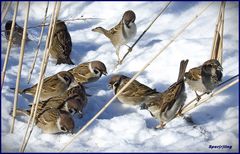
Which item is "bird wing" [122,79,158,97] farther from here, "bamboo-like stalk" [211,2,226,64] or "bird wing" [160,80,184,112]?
"bamboo-like stalk" [211,2,226,64]

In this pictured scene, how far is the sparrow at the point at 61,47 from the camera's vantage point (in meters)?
6.74

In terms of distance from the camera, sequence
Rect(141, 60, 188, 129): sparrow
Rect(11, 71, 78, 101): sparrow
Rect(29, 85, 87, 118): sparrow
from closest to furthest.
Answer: Rect(141, 60, 188, 129): sparrow, Rect(29, 85, 87, 118): sparrow, Rect(11, 71, 78, 101): sparrow

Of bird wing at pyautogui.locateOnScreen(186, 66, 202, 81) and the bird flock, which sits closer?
the bird flock

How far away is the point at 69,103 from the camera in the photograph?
533 cm

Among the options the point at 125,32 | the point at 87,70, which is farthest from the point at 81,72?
the point at 125,32

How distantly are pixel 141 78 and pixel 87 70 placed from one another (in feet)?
2.31

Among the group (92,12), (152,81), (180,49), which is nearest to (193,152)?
(152,81)

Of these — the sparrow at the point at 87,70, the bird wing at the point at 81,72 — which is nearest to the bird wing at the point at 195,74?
the sparrow at the point at 87,70

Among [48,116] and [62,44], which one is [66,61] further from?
[48,116]

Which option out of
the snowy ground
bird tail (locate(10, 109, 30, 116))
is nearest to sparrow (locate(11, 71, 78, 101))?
the snowy ground

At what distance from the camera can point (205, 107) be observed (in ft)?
18.5

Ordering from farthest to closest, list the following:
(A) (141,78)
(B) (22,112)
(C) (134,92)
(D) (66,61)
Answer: (D) (66,61) < (A) (141,78) < (C) (134,92) < (B) (22,112)

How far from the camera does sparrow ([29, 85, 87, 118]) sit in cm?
525

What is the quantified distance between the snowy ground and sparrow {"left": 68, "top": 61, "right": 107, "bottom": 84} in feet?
0.42
